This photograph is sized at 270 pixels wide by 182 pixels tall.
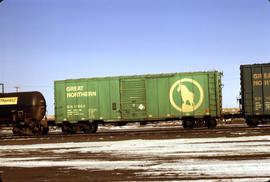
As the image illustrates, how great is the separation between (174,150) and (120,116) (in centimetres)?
1311

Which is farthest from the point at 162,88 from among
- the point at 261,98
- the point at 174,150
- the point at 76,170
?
the point at 76,170

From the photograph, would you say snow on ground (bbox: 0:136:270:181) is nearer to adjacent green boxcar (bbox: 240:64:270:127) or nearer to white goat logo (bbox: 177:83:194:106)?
white goat logo (bbox: 177:83:194:106)

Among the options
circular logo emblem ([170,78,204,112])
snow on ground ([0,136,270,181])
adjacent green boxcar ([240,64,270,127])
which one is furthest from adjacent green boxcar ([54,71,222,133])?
snow on ground ([0,136,270,181])

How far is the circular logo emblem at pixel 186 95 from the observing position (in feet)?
88.9

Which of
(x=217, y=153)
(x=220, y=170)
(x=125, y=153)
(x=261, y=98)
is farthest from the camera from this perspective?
(x=261, y=98)

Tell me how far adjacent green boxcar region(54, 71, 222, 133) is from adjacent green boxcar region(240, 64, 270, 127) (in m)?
1.62

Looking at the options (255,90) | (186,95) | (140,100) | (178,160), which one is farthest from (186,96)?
(178,160)

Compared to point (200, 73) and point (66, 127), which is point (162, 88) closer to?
point (200, 73)

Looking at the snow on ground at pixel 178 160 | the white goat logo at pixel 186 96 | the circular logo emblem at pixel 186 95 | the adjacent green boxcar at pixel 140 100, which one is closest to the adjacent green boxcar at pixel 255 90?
the adjacent green boxcar at pixel 140 100

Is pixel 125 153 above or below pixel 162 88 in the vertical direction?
below

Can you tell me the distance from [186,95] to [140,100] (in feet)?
10.1

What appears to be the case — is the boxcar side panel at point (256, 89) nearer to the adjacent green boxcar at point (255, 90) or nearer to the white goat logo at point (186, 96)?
the adjacent green boxcar at point (255, 90)

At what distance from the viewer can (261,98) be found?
26828 mm

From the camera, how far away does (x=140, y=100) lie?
27.8 m
